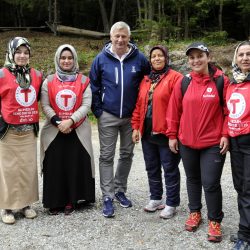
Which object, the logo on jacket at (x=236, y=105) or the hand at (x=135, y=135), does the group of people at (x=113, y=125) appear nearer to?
the hand at (x=135, y=135)

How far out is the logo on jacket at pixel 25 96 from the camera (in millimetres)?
4527

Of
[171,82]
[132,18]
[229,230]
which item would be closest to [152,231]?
[229,230]

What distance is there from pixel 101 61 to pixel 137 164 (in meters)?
3.17

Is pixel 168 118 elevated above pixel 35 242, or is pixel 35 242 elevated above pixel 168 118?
pixel 168 118

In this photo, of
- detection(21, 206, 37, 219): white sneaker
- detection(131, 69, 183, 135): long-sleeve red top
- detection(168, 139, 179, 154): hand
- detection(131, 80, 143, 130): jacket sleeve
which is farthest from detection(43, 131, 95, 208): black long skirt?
detection(168, 139, 179, 154): hand

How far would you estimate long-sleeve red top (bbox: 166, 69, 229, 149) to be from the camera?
Answer: 13.0 feet

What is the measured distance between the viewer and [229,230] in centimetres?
443

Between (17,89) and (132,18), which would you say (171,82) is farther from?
(132,18)

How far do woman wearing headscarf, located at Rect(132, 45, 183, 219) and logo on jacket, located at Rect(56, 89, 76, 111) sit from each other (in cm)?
75

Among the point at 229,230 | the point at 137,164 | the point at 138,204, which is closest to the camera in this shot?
the point at 229,230

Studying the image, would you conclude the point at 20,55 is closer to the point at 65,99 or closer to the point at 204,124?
the point at 65,99

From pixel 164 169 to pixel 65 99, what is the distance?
1419 millimetres

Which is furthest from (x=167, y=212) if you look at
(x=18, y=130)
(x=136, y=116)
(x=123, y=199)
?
(x=18, y=130)

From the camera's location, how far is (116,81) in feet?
15.7
